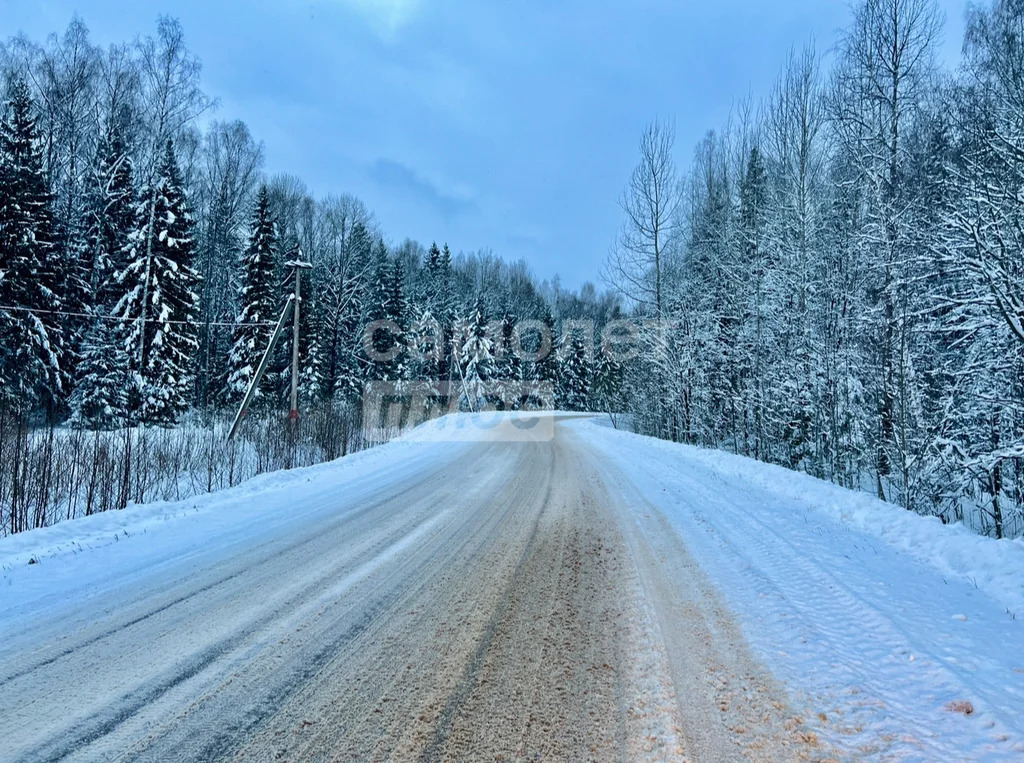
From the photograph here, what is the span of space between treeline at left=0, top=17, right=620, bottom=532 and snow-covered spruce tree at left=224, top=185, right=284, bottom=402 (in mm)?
95

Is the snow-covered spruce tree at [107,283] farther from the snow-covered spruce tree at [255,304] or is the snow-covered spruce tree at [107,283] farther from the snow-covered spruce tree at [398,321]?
the snow-covered spruce tree at [398,321]

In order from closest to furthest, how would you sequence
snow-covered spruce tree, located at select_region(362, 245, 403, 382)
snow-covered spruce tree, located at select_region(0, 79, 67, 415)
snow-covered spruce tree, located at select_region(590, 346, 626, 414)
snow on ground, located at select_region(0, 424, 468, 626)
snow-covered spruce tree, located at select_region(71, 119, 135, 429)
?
snow on ground, located at select_region(0, 424, 468, 626) → snow-covered spruce tree, located at select_region(0, 79, 67, 415) → snow-covered spruce tree, located at select_region(71, 119, 135, 429) → snow-covered spruce tree, located at select_region(590, 346, 626, 414) → snow-covered spruce tree, located at select_region(362, 245, 403, 382)

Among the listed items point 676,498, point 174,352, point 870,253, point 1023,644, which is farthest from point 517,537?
point 174,352

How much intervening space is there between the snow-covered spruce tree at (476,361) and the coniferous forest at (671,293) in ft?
22.1

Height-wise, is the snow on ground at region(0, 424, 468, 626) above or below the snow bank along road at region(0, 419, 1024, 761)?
below

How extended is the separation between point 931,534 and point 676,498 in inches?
137

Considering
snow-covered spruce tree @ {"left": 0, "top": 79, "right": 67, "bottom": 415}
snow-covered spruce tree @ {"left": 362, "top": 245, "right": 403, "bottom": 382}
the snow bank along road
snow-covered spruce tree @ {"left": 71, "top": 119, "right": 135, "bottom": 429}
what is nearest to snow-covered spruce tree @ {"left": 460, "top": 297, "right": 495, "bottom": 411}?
snow-covered spruce tree @ {"left": 362, "top": 245, "right": 403, "bottom": 382}

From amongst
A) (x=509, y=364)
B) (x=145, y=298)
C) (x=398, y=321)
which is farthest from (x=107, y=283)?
(x=509, y=364)

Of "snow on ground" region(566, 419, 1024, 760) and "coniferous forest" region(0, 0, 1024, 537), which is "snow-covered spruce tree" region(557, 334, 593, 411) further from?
"snow on ground" region(566, 419, 1024, 760)

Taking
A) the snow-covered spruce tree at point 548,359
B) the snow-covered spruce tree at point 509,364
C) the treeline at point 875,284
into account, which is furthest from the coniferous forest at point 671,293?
the snow-covered spruce tree at point 548,359

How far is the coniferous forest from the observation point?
24.2ft

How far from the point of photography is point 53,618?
3.55 meters

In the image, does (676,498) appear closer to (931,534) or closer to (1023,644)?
(931,534)

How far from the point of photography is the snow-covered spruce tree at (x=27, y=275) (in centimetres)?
1872
